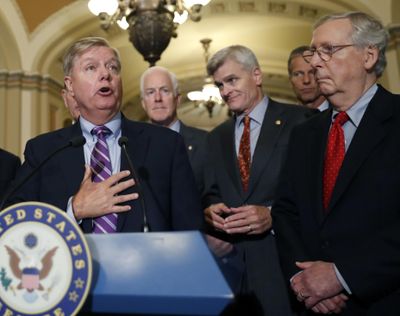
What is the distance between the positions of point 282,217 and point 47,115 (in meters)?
7.44

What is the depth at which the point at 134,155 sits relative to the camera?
6.23 ft

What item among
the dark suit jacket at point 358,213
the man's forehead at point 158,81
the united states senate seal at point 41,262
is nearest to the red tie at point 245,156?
the dark suit jacket at point 358,213

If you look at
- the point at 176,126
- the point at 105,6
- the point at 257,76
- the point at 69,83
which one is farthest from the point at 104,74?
the point at 105,6

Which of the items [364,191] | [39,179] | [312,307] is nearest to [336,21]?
[364,191]

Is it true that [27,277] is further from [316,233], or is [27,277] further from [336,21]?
[336,21]

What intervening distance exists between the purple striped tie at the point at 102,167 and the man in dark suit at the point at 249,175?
64 cm

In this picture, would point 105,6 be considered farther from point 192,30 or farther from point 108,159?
point 108,159

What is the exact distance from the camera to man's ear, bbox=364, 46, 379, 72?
185 centimetres

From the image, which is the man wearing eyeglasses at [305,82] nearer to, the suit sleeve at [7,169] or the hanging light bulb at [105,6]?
the suit sleeve at [7,169]

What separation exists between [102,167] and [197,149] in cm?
113

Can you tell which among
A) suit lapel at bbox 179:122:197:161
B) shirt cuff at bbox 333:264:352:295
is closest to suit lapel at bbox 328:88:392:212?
shirt cuff at bbox 333:264:352:295

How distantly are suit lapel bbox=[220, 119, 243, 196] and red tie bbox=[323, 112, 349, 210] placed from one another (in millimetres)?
632

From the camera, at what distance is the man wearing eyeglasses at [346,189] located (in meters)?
1.62

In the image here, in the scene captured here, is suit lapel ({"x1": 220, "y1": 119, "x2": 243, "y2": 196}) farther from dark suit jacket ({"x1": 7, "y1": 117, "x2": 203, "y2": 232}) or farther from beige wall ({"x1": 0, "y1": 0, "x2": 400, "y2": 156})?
beige wall ({"x1": 0, "y1": 0, "x2": 400, "y2": 156})
